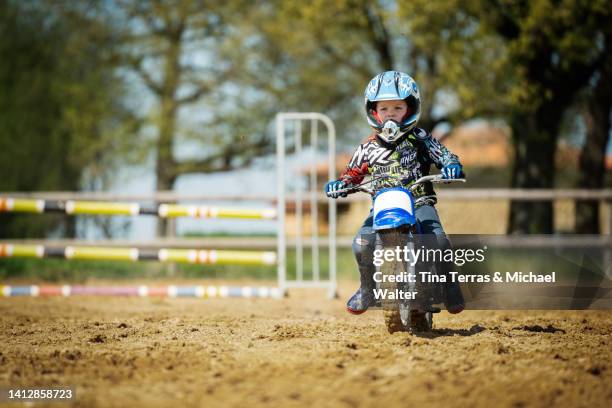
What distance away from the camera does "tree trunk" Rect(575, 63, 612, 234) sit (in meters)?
15.0

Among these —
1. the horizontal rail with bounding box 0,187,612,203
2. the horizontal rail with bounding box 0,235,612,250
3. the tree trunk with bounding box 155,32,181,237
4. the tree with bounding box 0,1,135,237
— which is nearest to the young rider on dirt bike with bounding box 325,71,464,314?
the horizontal rail with bounding box 0,235,612,250

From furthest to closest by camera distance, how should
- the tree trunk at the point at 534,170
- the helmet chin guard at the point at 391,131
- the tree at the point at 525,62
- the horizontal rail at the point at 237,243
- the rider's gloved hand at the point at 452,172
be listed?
1. the tree trunk at the point at 534,170
2. the tree at the point at 525,62
3. the horizontal rail at the point at 237,243
4. the helmet chin guard at the point at 391,131
5. the rider's gloved hand at the point at 452,172

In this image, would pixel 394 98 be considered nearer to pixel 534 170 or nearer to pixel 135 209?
pixel 135 209

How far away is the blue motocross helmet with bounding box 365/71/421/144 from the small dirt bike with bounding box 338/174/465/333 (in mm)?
400

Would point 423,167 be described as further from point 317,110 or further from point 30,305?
point 317,110


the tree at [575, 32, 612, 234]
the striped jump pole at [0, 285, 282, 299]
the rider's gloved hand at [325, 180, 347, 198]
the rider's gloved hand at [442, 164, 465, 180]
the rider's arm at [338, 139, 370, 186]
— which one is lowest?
the striped jump pole at [0, 285, 282, 299]

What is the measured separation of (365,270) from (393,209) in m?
0.54

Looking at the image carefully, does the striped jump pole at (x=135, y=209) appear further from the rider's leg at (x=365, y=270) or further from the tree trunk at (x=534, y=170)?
the tree trunk at (x=534, y=170)

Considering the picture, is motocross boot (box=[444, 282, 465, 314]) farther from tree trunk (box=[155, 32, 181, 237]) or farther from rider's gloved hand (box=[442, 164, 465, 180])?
tree trunk (box=[155, 32, 181, 237])

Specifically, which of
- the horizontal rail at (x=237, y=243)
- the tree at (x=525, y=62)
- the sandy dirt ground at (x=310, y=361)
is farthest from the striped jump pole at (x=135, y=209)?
the tree at (x=525, y=62)

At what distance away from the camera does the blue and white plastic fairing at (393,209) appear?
15.9ft

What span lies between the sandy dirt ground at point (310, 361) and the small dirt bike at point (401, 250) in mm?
252

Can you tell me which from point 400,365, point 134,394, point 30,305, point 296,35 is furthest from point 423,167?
point 296,35

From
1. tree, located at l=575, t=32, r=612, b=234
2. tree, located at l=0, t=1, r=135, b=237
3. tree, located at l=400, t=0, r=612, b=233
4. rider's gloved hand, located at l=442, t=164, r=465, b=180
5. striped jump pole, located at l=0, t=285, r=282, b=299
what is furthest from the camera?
tree, located at l=0, t=1, r=135, b=237
